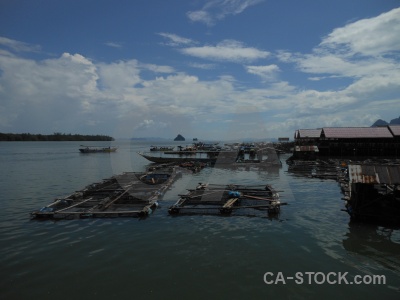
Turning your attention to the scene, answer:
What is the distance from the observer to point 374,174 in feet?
45.4

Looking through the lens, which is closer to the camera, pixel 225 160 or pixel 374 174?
pixel 374 174

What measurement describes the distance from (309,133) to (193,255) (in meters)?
53.2

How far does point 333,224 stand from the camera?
14586 mm

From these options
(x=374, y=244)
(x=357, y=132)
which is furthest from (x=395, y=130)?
(x=374, y=244)

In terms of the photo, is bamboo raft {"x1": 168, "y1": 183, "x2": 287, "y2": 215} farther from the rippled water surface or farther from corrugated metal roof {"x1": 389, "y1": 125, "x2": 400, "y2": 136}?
corrugated metal roof {"x1": 389, "y1": 125, "x2": 400, "y2": 136}

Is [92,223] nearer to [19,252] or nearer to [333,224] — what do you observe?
[19,252]

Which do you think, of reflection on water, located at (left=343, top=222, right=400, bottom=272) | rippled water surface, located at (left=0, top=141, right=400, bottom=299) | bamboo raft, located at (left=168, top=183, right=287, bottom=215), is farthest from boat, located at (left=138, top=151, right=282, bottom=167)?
reflection on water, located at (left=343, top=222, right=400, bottom=272)

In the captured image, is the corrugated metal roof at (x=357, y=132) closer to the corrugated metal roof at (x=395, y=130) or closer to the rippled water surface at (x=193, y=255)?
the corrugated metal roof at (x=395, y=130)

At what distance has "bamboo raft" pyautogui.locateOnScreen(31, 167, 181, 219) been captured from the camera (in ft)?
51.8

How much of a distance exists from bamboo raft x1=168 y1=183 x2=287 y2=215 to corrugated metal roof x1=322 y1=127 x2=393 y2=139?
3659 centimetres

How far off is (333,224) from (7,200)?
23.5 metres

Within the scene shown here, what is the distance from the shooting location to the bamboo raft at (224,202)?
648 inches

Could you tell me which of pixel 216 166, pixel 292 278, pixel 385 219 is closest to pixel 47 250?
pixel 292 278

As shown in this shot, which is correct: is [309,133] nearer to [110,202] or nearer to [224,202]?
[224,202]
